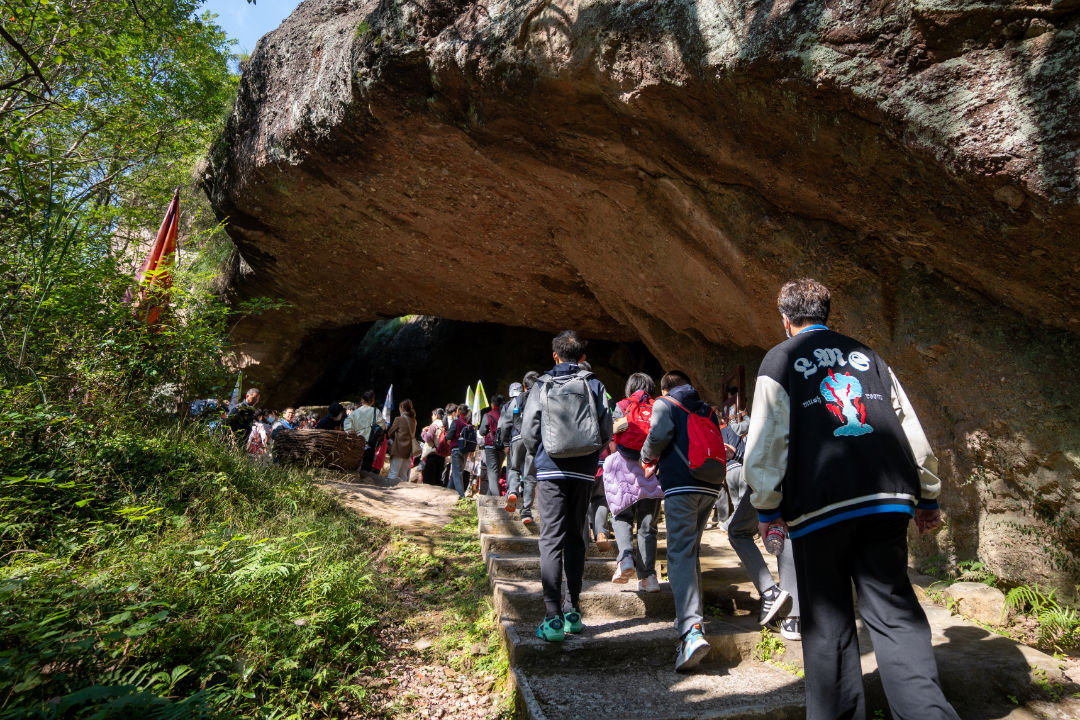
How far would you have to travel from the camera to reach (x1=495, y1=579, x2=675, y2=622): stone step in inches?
150

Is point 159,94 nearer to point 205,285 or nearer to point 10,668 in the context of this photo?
point 205,285

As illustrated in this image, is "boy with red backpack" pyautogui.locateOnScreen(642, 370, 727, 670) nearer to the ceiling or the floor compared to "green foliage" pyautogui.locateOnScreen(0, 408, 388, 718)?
nearer to the ceiling

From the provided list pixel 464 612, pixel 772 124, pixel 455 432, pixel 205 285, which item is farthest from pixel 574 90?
pixel 205 285

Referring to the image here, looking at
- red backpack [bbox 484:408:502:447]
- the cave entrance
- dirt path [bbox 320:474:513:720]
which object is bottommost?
dirt path [bbox 320:474:513:720]

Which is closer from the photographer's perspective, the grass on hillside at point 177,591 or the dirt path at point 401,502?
the grass on hillside at point 177,591

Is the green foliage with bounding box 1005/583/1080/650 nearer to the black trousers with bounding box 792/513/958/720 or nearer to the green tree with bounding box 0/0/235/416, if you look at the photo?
the black trousers with bounding box 792/513/958/720

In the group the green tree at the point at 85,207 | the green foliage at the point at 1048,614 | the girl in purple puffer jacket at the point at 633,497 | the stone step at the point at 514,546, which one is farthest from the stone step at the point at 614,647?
the green tree at the point at 85,207

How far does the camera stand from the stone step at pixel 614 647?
3.16 meters

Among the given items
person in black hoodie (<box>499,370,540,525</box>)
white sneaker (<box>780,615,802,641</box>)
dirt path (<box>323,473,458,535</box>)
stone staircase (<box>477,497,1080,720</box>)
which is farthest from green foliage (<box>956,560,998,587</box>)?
dirt path (<box>323,473,458,535</box>)

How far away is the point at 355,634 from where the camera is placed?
3.32 metres

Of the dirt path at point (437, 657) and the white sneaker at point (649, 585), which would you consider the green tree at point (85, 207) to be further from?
the white sneaker at point (649, 585)

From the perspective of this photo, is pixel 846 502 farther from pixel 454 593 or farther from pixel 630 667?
pixel 454 593

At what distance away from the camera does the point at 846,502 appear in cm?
207

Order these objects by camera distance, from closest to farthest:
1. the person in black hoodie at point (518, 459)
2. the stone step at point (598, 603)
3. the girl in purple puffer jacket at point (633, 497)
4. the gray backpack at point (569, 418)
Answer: the gray backpack at point (569, 418) < the stone step at point (598, 603) < the girl in purple puffer jacket at point (633, 497) < the person in black hoodie at point (518, 459)
